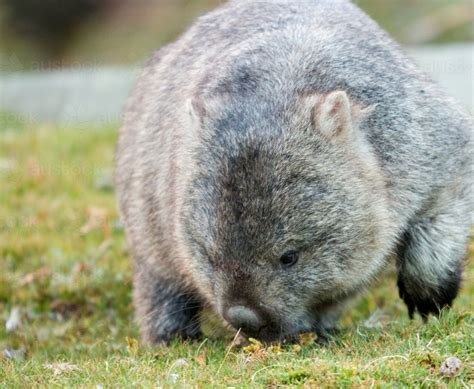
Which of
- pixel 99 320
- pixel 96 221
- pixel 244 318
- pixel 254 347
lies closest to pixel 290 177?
pixel 244 318

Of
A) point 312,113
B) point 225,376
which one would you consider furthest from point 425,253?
point 225,376

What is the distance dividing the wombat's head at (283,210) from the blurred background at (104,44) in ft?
19.0

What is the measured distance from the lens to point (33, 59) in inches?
680

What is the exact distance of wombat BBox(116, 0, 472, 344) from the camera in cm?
439

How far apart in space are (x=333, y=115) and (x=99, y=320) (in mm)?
2586

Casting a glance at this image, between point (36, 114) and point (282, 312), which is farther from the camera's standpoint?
point (36, 114)

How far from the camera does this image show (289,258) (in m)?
4.40

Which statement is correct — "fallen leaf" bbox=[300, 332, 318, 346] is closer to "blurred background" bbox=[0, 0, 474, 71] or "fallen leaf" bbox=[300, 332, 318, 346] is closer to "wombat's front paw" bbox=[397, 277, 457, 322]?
"wombat's front paw" bbox=[397, 277, 457, 322]

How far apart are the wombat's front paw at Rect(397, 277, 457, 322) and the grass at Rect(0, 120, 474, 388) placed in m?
0.16

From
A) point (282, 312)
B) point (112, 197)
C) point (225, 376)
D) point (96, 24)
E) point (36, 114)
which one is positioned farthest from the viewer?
point (96, 24)

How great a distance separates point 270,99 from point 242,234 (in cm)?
68

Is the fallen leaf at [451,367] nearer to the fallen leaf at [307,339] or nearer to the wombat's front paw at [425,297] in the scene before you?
the fallen leaf at [307,339]

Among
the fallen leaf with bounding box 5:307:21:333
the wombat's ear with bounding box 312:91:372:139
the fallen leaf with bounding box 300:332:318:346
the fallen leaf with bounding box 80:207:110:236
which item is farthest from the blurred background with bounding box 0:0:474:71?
the fallen leaf with bounding box 300:332:318:346

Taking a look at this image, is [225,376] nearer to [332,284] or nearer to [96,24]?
[332,284]
